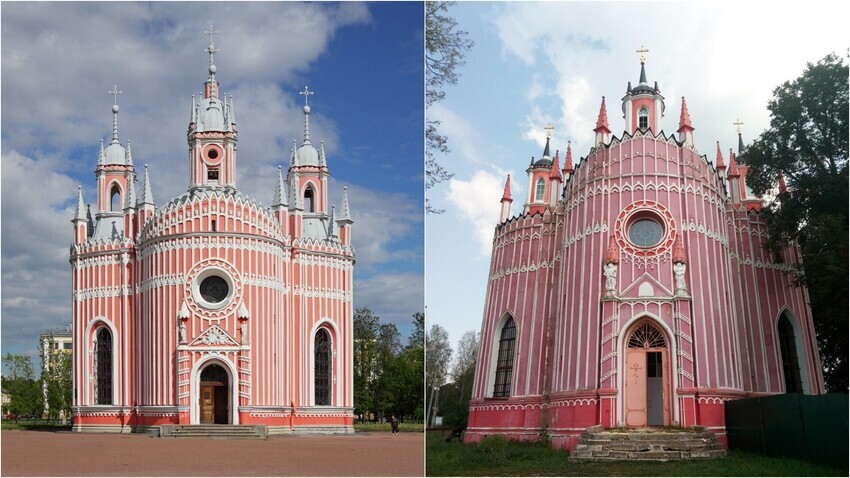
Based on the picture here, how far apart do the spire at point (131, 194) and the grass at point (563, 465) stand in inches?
742

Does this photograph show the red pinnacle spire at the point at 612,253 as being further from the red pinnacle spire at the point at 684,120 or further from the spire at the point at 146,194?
the spire at the point at 146,194

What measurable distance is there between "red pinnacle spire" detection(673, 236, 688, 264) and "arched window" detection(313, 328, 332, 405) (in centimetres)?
1763

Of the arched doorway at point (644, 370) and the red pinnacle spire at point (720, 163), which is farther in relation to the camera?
the red pinnacle spire at point (720, 163)

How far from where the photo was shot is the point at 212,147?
133 feet

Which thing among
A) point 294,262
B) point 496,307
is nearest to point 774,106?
point 496,307

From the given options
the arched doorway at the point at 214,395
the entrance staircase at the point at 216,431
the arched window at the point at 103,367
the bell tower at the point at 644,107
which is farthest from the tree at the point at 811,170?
the arched window at the point at 103,367

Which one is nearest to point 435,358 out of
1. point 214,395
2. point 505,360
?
point 214,395

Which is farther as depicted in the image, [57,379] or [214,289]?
[57,379]

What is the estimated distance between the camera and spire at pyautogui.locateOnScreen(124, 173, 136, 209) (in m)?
41.6

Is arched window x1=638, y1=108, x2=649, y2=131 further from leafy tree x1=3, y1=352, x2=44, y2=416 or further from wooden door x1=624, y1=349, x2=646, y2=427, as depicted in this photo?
leafy tree x1=3, y1=352, x2=44, y2=416

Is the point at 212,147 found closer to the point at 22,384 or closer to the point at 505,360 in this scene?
the point at 505,360

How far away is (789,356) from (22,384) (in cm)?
4299

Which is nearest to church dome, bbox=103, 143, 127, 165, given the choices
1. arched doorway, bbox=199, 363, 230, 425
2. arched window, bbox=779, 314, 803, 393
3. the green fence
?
arched doorway, bbox=199, 363, 230, 425

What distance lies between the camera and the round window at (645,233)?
93.5 feet
